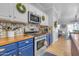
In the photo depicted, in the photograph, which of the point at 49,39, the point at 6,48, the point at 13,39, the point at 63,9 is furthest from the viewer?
the point at 49,39

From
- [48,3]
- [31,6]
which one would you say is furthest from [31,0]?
[48,3]

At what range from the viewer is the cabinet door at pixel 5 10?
1.99m

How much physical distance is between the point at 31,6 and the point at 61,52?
0.85m

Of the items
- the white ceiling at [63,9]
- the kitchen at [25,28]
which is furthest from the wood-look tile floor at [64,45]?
the white ceiling at [63,9]

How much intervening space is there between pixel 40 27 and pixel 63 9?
18.1 inches

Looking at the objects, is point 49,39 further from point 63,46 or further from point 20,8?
point 20,8

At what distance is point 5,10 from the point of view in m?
2.02

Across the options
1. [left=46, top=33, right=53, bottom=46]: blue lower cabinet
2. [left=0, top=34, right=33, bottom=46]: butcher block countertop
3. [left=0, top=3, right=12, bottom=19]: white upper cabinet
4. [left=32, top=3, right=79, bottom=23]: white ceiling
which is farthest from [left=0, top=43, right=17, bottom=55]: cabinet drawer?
[left=32, top=3, right=79, bottom=23]: white ceiling

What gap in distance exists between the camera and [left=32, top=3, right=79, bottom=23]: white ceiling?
2.04 m

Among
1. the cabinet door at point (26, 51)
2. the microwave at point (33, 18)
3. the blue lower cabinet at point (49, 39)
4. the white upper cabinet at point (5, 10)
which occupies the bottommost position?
the cabinet door at point (26, 51)

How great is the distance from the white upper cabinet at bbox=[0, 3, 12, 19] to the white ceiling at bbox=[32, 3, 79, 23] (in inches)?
15.6

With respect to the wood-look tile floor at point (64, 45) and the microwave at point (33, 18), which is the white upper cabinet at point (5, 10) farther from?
the wood-look tile floor at point (64, 45)

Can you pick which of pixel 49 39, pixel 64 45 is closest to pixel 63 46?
pixel 64 45

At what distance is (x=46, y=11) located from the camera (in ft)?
6.95
